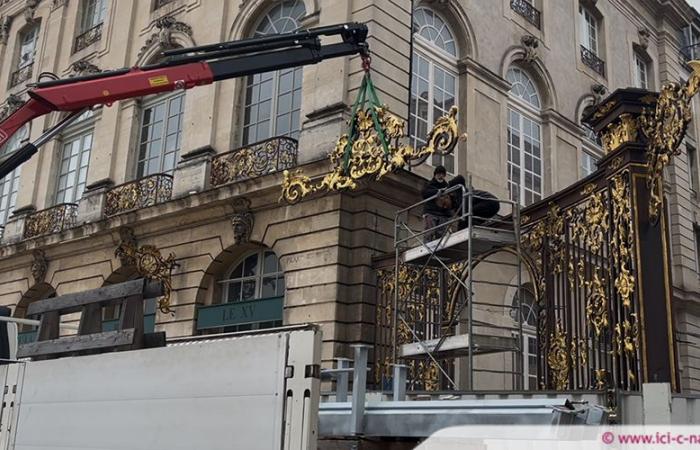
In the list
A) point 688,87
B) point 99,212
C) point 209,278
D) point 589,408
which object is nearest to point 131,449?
point 589,408

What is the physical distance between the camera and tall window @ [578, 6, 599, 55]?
2369 centimetres

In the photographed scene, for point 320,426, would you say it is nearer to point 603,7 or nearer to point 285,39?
point 285,39

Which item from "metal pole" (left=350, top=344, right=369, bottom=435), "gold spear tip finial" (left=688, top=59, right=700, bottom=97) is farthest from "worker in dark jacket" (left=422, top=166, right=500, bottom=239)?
"metal pole" (left=350, top=344, right=369, bottom=435)

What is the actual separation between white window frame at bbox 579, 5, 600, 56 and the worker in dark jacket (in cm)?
1325

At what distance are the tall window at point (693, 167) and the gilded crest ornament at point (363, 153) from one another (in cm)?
1726

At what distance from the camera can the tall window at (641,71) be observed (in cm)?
2622

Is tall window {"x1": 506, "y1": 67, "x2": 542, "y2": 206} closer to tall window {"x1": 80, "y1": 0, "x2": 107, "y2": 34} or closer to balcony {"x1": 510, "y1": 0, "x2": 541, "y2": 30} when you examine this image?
balcony {"x1": 510, "y1": 0, "x2": 541, "y2": 30}

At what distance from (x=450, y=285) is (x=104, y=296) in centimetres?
709

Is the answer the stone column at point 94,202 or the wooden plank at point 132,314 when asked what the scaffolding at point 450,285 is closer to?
the wooden plank at point 132,314

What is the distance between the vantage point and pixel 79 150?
888 inches

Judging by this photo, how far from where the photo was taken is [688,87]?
24.5 feet

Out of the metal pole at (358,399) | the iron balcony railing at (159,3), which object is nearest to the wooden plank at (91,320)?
the metal pole at (358,399)

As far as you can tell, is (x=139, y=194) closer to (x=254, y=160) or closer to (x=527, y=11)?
(x=254, y=160)

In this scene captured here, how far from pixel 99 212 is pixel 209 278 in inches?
179
